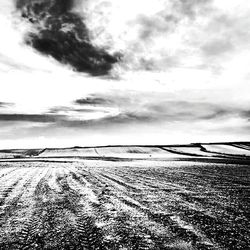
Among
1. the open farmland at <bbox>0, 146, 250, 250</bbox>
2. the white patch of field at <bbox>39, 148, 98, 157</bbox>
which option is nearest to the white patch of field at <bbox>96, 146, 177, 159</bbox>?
the white patch of field at <bbox>39, 148, 98, 157</bbox>

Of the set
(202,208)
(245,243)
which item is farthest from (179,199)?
(245,243)

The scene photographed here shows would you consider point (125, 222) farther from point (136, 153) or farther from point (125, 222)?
point (136, 153)

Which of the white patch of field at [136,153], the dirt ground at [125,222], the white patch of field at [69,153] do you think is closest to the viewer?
the dirt ground at [125,222]

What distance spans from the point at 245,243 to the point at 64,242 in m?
3.73

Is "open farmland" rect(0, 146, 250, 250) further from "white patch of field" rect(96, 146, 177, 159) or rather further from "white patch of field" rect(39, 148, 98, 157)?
"white patch of field" rect(39, 148, 98, 157)

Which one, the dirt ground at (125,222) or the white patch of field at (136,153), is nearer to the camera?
the dirt ground at (125,222)

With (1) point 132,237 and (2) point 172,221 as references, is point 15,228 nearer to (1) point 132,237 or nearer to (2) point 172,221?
(1) point 132,237

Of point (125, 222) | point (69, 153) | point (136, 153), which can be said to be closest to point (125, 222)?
point (125, 222)

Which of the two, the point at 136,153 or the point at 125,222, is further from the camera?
the point at 136,153

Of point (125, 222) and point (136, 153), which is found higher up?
point (136, 153)

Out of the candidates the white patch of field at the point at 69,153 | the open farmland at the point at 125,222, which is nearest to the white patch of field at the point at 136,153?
the white patch of field at the point at 69,153

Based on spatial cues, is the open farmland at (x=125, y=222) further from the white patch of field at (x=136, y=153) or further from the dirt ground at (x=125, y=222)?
the white patch of field at (x=136, y=153)

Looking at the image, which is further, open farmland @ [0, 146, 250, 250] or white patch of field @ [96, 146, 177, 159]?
white patch of field @ [96, 146, 177, 159]

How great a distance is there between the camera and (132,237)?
215 inches
